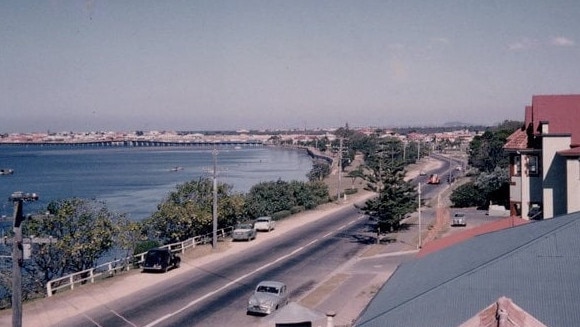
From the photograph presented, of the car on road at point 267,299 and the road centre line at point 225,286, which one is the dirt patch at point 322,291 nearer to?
the car on road at point 267,299

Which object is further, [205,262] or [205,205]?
[205,205]

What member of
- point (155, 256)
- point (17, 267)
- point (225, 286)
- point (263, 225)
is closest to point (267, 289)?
point (225, 286)

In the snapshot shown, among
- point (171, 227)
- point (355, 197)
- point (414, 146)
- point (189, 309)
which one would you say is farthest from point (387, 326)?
point (414, 146)

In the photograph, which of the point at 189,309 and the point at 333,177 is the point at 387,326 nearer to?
the point at 189,309

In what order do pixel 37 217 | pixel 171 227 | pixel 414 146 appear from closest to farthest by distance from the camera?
1. pixel 37 217
2. pixel 171 227
3. pixel 414 146

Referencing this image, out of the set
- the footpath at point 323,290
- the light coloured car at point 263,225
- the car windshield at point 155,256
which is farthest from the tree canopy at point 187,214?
the car windshield at point 155,256

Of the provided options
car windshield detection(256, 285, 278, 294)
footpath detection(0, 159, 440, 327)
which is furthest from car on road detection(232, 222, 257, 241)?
car windshield detection(256, 285, 278, 294)

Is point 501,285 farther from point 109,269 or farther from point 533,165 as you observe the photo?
point 109,269
